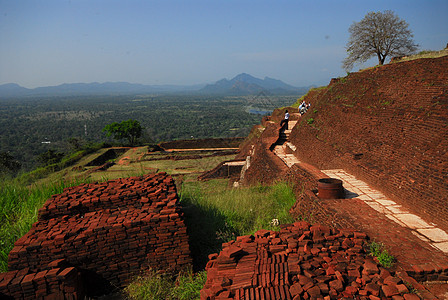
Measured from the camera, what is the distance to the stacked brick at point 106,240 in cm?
451

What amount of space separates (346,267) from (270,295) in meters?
1.07

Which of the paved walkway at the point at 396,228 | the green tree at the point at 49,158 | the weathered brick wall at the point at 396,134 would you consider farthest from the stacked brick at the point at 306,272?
the green tree at the point at 49,158

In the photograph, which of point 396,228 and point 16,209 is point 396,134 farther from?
point 16,209

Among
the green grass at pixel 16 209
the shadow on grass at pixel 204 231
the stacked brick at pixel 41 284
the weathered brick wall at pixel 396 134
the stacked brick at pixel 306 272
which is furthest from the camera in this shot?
the shadow on grass at pixel 204 231

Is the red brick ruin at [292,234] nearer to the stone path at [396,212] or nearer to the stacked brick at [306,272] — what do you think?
the stacked brick at [306,272]

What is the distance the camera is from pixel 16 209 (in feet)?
22.1

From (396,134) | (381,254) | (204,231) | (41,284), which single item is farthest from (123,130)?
(381,254)

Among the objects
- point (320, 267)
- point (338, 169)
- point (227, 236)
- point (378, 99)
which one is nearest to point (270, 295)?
point (320, 267)

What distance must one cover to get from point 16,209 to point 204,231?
15.3 ft

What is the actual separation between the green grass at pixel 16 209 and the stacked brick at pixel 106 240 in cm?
62

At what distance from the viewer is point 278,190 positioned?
742 cm

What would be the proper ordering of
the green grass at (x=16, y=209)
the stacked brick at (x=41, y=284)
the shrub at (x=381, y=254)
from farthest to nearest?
the green grass at (x=16, y=209) < the stacked brick at (x=41, y=284) < the shrub at (x=381, y=254)

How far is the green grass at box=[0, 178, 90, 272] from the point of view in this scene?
5.34 metres

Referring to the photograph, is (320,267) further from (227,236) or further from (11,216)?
(11,216)
